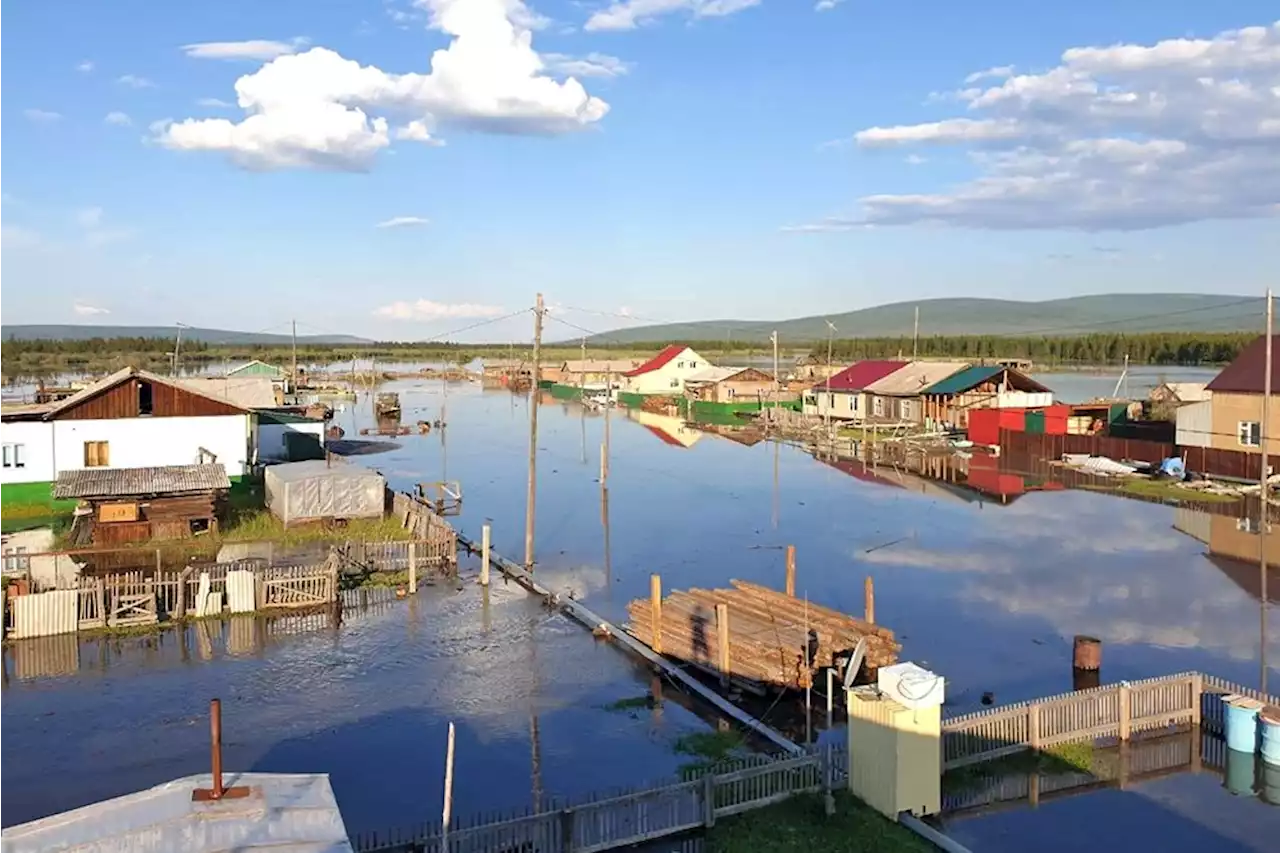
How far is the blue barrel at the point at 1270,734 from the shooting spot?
15625 millimetres

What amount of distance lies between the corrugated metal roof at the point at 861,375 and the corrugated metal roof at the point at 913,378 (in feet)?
3.61

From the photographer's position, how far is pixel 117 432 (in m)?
36.8

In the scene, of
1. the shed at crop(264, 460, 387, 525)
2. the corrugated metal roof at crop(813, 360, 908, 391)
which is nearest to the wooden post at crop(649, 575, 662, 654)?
the shed at crop(264, 460, 387, 525)

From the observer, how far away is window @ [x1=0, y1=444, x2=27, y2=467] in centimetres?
3575

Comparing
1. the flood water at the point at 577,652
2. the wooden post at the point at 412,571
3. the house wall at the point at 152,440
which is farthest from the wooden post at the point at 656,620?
the house wall at the point at 152,440

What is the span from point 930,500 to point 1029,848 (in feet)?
97.4

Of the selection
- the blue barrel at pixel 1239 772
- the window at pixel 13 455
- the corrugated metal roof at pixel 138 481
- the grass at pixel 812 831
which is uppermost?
the window at pixel 13 455

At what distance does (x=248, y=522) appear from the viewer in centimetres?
3312

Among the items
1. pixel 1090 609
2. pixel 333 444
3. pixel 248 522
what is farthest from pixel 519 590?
pixel 333 444

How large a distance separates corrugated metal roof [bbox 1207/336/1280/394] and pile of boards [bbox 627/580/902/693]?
3047 cm

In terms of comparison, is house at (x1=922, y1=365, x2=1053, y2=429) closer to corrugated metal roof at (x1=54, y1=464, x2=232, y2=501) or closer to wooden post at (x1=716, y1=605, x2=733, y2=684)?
corrugated metal roof at (x1=54, y1=464, x2=232, y2=501)

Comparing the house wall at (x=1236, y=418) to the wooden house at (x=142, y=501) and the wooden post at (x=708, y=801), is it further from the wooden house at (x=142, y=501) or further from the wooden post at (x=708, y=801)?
the wooden house at (x=142, y=501)

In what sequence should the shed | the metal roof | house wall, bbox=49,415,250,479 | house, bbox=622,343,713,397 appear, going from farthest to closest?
house, bbox=622,343,713,397 < house wall, bbox=49,415,250,479 < the shed < the metal roof

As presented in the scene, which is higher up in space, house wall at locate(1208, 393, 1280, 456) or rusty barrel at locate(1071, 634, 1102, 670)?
house wall at locate(1208, 393, 1280, 456)
